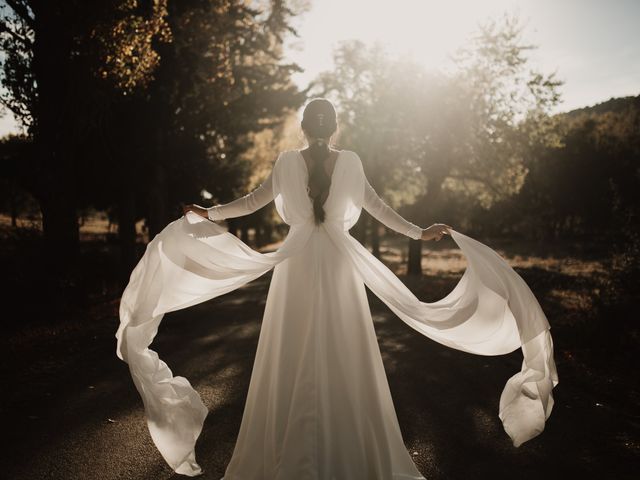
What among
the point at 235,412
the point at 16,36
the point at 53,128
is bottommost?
the point at 235,412

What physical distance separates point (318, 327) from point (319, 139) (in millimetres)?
1418

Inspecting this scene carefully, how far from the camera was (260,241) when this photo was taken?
4378cm

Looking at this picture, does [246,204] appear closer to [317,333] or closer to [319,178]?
[319,178]

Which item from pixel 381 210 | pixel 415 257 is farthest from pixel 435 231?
pixel 415 257

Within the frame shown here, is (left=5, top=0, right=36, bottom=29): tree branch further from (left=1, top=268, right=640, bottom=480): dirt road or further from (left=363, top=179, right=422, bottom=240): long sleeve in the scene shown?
(left=363, top=179, right=422, bottom=240): long sleeve

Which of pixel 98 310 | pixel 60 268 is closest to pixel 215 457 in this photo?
pixel 98 310

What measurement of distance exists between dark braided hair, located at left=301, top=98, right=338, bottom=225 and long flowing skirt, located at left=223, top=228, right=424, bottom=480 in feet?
0.98

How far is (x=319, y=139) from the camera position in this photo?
11.6 ft

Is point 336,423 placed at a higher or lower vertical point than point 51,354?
higher

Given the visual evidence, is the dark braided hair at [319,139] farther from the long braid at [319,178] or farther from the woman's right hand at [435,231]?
the woman's right hand at [435,231]

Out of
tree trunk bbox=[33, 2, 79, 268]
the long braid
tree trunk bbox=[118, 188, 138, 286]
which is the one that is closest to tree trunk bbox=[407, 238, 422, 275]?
tree trunk bbox=[118, 188, 138, 286]

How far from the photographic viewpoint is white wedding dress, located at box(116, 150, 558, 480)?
3482 millimetres

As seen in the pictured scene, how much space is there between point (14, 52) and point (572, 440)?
41.5ft

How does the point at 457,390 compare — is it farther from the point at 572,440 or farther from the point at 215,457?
the point at 215,457
